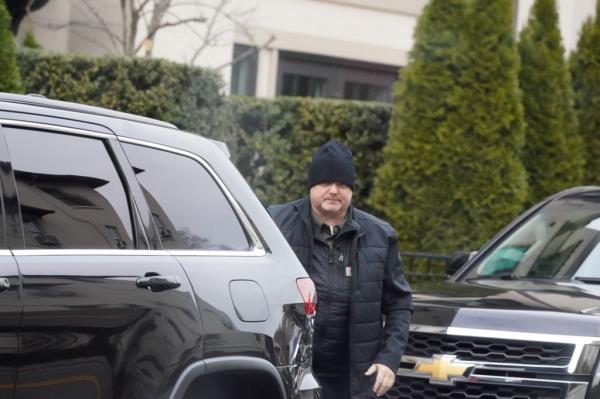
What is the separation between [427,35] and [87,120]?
9.31 metres

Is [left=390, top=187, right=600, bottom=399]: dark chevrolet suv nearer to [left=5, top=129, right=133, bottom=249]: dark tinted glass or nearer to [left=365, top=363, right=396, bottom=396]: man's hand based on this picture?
[left=365, top=363, right=396, bottom=396]: man's hand

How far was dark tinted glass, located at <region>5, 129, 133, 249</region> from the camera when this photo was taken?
428 cm

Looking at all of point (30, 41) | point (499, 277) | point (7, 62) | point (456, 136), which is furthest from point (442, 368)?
point (30, 41)

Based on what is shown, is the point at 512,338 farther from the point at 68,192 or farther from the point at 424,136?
the point at 424,136

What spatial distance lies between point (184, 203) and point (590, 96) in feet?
38.7

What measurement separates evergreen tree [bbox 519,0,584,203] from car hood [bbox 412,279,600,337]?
7873 mm

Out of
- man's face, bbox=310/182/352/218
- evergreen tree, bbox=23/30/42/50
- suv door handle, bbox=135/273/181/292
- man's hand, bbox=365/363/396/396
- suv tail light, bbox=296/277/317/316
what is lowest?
man's hand, bbox=365/363/396/396

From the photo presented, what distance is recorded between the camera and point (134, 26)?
14.1 meters

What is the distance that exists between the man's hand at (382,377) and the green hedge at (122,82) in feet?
21.5

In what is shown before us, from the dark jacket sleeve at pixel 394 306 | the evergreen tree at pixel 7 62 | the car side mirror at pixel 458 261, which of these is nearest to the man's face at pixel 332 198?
the dark jacket sleeve at pixel 394 306

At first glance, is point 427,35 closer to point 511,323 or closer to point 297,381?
point 511,323

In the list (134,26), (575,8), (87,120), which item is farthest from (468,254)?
(575,8)

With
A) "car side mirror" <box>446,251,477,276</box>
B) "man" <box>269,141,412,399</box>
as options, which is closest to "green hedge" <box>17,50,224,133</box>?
"car side mirror" <box>446,251,477,276</box>

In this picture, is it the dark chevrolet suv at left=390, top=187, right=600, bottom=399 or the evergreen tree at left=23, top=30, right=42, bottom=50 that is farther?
the evergreen tree at left=23, top=30, right=42, bottom=50
